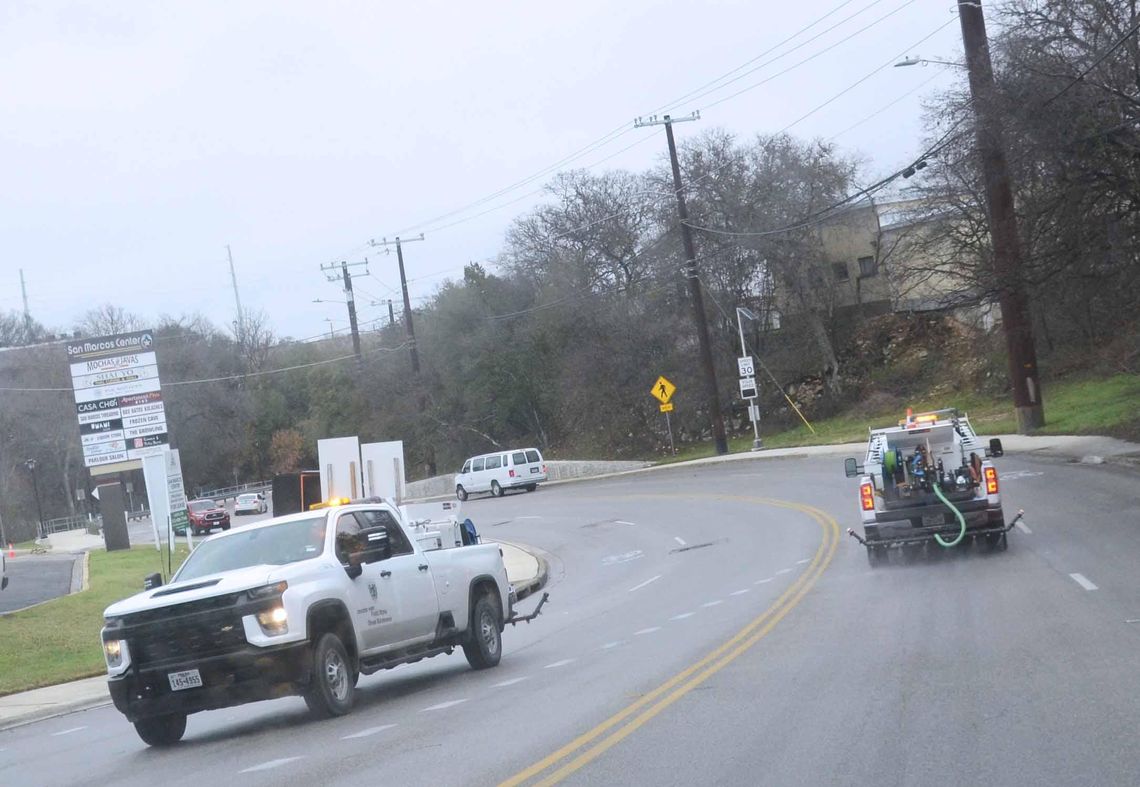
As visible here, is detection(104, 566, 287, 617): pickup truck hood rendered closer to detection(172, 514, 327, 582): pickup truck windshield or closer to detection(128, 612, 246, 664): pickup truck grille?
detection(128, 612, 246, 664): pickup truck grille

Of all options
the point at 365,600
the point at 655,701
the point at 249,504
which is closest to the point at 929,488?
the point at 655,701

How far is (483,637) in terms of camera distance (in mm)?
14273

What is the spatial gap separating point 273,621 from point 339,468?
30.7ft

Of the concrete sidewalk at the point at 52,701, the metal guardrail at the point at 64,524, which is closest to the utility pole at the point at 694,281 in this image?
the concrete sidewalk at the point at 52,701

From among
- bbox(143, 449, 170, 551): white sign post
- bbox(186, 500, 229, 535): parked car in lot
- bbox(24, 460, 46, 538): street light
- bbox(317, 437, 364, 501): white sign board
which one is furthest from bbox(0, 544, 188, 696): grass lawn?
bbox(24, 460, 46, 538): street light

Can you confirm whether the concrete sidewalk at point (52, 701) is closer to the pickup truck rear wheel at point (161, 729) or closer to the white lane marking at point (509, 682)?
the pickup truck rear wheel at point (161, 729)

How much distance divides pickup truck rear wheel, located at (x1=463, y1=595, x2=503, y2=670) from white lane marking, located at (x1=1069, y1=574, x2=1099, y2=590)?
6724mm

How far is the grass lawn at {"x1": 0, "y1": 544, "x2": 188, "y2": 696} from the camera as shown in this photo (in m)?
19.4

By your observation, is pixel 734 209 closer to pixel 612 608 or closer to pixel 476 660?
pixel 612 608

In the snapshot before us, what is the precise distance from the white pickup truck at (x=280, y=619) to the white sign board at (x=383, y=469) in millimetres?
7649

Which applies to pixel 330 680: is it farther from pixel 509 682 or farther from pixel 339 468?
pixel 339 468

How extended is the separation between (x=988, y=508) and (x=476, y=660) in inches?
337

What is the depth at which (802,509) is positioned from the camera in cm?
3083

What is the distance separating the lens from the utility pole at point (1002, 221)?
3005 cm
